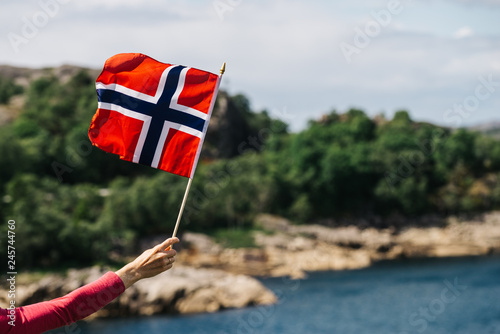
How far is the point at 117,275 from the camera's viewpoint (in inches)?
139

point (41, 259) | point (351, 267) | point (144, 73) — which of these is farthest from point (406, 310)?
point (144, 73)

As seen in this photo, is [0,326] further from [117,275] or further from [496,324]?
[496,324]

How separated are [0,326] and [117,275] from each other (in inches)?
25.5

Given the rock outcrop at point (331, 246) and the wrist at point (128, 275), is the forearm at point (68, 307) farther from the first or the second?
the rock outcrop at point (331, 246)

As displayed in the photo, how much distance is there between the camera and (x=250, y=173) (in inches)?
2603

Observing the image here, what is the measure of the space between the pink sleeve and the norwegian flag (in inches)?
77.6

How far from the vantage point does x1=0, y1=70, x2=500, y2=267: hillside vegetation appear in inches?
2156

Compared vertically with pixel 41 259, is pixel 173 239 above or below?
above

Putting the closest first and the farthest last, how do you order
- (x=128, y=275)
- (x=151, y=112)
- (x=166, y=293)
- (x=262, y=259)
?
(x=128, y=275)
(x=151, y=112)
(x=166, y=293)
(x=262, y=259)

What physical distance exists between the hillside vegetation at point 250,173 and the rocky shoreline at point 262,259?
2.76m

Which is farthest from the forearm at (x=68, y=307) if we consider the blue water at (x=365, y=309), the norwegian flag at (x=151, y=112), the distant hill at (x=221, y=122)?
the distant hill at (x=221, y=122)

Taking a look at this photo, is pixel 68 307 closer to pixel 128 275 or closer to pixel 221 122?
pixel 128 275

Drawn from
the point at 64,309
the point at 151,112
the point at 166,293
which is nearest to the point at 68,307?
the point at 64,309

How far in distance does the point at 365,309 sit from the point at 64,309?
121 ft
